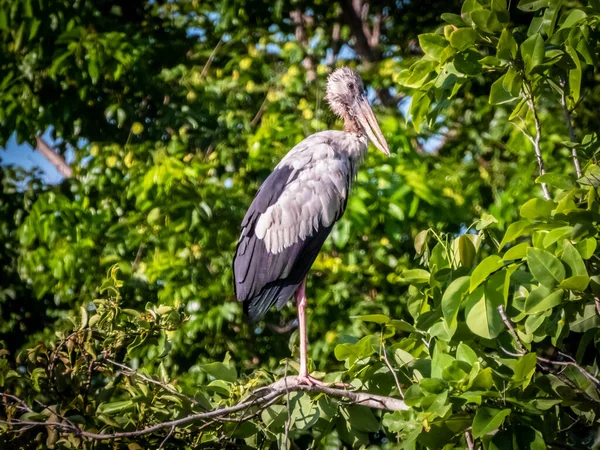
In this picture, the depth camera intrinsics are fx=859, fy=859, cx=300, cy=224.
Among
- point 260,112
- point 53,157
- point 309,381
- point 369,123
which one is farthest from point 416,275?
point 53,157

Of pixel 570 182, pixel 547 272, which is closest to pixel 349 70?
pixel 570 182

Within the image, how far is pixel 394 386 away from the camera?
3191mm

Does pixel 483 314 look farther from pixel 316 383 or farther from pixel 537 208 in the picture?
pixel 316 383

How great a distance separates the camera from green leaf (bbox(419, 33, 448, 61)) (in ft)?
10.1

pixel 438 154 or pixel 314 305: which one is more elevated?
pixel 438 154

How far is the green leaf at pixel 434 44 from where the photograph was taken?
3086mm

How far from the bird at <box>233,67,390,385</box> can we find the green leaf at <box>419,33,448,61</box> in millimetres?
1585

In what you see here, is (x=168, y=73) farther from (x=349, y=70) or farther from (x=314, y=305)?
(x=314, y=305)

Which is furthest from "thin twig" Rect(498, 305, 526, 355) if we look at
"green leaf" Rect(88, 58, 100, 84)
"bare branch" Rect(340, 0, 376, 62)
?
"bare branch" Rect(340, 0, 376, 62)

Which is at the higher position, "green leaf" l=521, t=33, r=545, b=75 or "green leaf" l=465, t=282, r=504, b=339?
"green leaf" l=521, t=33, r=545, b=75

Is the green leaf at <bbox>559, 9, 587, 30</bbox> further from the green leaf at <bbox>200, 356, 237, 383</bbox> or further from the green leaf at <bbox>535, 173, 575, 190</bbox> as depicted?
the green leaf at <bbox>200, 356, 237, 383</bbox>

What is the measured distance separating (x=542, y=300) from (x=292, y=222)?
7.23ft

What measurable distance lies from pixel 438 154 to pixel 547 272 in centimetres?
372

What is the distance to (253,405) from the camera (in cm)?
322
